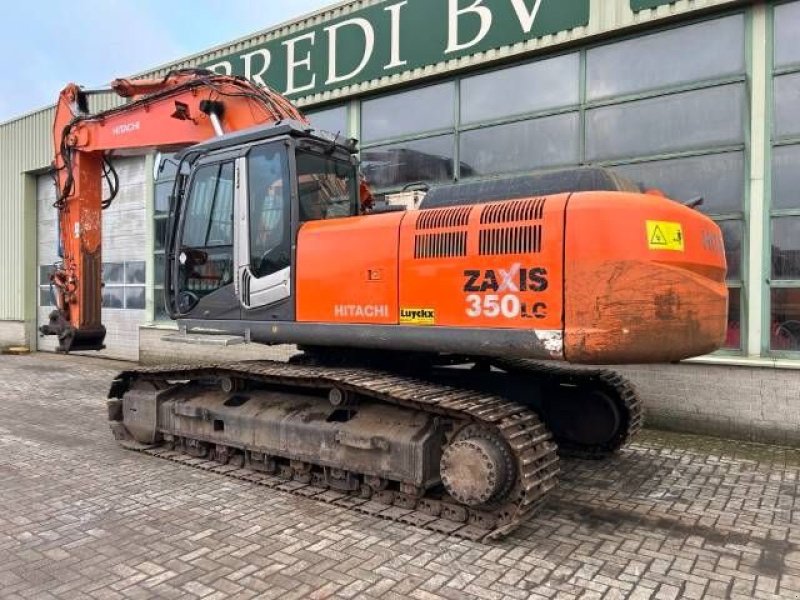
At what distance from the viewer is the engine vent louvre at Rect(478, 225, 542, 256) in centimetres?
404

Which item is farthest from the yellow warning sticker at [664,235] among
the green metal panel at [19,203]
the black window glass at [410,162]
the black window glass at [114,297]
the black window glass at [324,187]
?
the green metal panel at [19,203]

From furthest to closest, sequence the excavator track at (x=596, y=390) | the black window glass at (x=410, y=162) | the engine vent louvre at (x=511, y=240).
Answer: the black window glass at (x=410, y=162), the excavator track at (x=596, y=390), the engine vent louvre at (x=511, y=240)

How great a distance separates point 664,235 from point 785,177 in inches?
161

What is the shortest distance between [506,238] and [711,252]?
1416mm

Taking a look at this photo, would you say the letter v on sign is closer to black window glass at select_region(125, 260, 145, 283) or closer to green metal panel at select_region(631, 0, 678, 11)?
green metal panel at select_region(631, 0, 678, 11)

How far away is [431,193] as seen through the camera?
Result: 5082mm

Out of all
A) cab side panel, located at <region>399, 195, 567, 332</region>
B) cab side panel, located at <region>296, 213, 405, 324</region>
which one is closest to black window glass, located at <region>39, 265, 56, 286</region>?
cab side panel, located at <region>296, 213, 405, 324</region>

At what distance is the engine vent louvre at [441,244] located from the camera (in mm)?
4363

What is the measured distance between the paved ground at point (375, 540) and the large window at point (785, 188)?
1571 millimetres

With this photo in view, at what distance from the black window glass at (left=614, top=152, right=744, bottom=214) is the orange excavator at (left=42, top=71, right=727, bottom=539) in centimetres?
270

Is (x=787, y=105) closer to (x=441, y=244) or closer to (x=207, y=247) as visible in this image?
→ (x=441, y=244)

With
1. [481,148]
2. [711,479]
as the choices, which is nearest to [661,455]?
[711,479]

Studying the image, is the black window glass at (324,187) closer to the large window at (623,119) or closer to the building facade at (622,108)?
the building facade at (622,108)

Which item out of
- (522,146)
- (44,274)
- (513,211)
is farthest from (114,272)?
(513,211)
